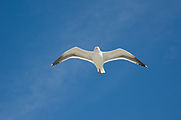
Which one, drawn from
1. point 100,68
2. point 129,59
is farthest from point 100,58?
point 129,59

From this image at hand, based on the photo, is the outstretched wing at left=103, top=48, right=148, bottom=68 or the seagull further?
the outstretched wing at left=103, top=48, right=148, bottom=68

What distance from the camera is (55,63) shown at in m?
26.1

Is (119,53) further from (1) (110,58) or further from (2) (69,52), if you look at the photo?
(2) (69,52)

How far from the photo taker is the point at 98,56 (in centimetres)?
2495

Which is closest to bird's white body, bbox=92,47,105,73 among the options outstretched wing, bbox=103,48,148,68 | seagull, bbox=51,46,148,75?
seagull, bbox=51,46,148,75

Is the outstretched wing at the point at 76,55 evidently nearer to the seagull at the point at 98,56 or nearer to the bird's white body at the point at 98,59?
the seagull at the point at 98,56

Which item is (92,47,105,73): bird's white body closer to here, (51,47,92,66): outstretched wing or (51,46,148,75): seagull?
(51,46,148,75): seagull

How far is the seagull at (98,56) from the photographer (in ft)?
82.3

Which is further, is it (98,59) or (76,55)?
(76,55)

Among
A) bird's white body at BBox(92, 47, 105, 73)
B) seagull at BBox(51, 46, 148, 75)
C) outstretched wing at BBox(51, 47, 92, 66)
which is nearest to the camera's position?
bird's white body at BBox(92, 47, 105, 73)

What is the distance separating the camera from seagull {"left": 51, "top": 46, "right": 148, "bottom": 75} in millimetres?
25078

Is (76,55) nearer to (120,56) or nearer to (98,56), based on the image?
(98,56)

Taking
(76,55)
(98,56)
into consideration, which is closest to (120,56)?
(98,56)

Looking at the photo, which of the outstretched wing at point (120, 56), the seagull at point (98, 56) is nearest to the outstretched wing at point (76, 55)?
the seagull at point (98, 56)
